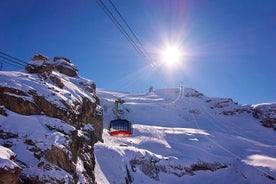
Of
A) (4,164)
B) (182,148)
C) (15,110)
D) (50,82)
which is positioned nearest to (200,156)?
(182,148)

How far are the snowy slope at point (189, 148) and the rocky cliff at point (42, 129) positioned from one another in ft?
21.7

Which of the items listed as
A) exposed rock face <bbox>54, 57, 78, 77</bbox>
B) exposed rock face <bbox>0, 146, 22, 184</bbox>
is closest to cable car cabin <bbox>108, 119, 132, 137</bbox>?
exposed rock face <bbox>0, 146, 22, 184</bbox>

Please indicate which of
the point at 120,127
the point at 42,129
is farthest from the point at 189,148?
the point at 42,129

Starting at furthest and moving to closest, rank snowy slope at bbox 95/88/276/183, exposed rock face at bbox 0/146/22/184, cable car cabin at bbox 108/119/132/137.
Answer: snowy slope at bbox 95/88/276/183 → cable car cabin at bbox 108/119/132/137 → exposed rock face at bbox 0/146/22/184

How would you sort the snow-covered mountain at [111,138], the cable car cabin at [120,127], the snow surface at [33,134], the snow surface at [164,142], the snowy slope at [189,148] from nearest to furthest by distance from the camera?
the snow surface at [33,134] → the snow-covered mountain at [111,138] → the cable car cabin at [120,127] → the snow surface at [164,142] → the snowy slope at [189,148]

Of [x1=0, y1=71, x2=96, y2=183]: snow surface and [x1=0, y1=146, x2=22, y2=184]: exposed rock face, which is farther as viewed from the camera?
[x1=0, y1=71, x2=96, y2=183]: snow surface

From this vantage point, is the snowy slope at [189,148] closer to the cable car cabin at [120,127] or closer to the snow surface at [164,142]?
the snow surface at [164,142]

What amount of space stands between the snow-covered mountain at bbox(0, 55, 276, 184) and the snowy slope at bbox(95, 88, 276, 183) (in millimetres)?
145

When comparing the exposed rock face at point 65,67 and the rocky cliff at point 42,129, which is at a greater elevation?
the exposed rock face at point 65,67

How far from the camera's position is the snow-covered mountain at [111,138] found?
19.6 m

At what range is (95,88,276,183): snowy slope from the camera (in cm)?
3962

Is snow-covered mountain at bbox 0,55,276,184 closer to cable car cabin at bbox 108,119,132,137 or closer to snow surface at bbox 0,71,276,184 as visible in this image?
snow surface at bbox 0,71,276,184

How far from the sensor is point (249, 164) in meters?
45.5

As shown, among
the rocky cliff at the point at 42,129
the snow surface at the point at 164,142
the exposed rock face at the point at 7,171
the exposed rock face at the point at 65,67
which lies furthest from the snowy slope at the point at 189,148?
the exposed rock face at the point at 7,171
